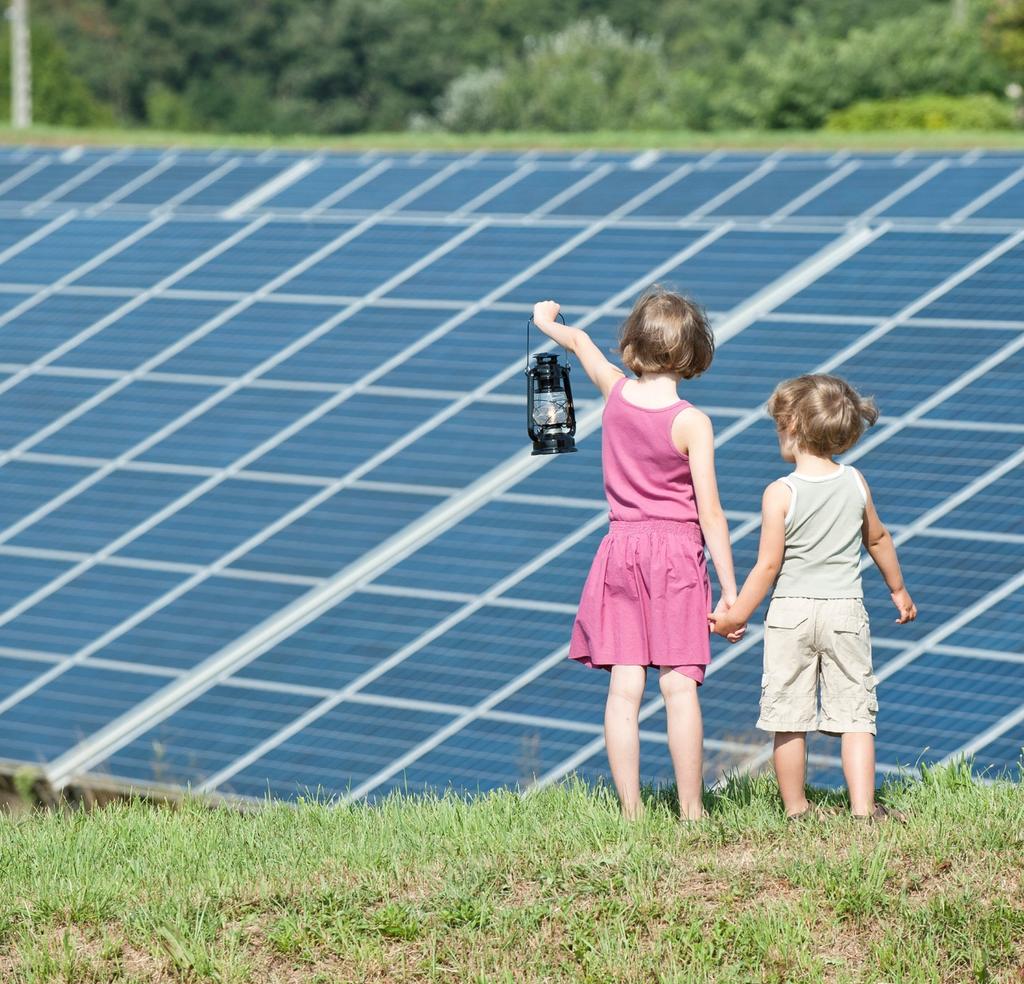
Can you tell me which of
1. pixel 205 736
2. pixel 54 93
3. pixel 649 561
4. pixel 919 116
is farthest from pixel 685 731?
pixel 54 93

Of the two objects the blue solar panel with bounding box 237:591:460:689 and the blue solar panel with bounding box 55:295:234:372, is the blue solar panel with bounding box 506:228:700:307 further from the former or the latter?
the blue solar panel with bounding box 237:591:460:689

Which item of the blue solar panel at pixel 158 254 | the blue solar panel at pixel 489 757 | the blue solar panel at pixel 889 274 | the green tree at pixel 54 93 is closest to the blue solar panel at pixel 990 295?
the blue solar panel at pixel 889 274

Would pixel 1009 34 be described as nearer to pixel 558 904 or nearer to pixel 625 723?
pixel 625 723

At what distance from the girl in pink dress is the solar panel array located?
2.90m

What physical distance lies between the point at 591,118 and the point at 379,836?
191 feet

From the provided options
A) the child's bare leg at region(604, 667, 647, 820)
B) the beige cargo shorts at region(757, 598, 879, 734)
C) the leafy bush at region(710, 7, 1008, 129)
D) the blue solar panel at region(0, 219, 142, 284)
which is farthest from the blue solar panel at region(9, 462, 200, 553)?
the leafy bush at region(710, 7, 1008, 129)

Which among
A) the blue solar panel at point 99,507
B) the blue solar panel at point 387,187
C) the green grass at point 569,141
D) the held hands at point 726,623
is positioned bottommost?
the blue solar panel at point 99,507

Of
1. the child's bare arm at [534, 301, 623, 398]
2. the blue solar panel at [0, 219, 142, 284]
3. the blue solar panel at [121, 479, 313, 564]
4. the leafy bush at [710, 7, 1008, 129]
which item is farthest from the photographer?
the leafy bush at [710, 7, 1008, 129]

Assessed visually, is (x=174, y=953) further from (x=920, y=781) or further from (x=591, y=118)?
(x=591, y=118)

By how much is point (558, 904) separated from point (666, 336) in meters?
2.29

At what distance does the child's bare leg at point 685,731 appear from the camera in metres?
7.61

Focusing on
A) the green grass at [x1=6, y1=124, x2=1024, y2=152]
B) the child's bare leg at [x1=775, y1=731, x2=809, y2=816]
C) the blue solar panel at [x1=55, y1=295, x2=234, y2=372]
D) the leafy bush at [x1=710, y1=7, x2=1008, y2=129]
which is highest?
the leafy bush at [x1=710, y1=7, x2=1008, y2=129]

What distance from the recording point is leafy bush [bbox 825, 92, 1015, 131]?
126 ft

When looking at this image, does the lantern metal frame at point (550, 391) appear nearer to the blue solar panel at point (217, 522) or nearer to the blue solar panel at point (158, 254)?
the blue solar panel at point (217, 522)
